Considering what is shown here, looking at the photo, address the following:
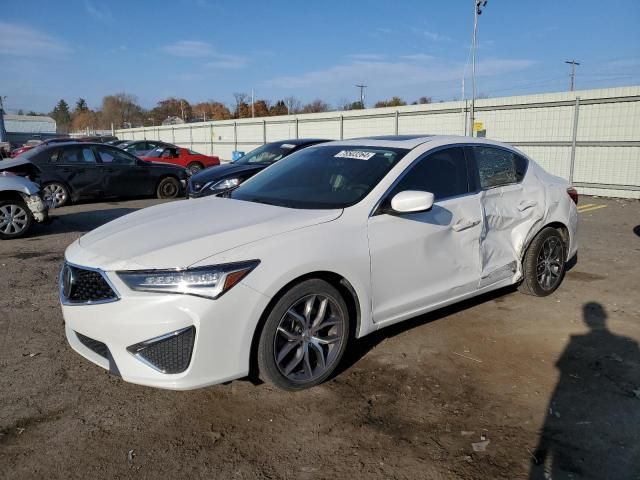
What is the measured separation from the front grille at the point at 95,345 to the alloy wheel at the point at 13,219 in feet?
20.3

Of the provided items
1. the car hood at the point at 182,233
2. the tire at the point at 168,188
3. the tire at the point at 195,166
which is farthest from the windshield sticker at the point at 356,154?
the tire at the point at 195,166

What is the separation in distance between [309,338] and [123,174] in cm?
1092

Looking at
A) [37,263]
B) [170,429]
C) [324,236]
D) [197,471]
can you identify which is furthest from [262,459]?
[37,263]

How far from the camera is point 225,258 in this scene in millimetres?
2908

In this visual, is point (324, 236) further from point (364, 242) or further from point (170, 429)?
point (170, 429)

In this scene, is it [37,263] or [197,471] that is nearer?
[197,471]

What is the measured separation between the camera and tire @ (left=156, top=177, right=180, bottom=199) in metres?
13.8

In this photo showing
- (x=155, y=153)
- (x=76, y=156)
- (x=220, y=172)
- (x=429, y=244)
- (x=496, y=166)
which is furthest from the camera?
(x=155, y=153)

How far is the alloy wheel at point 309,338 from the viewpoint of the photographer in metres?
3.17

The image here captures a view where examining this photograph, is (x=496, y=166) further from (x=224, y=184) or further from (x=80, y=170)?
(x=80, y=170)

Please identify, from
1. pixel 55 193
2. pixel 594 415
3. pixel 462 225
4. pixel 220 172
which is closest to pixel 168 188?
pixel 55 193

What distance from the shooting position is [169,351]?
9.30 feet

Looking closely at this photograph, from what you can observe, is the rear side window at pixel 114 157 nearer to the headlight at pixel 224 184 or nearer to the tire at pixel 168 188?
the tire at pixel 168 188

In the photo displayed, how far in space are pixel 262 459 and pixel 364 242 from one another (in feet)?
4.89
